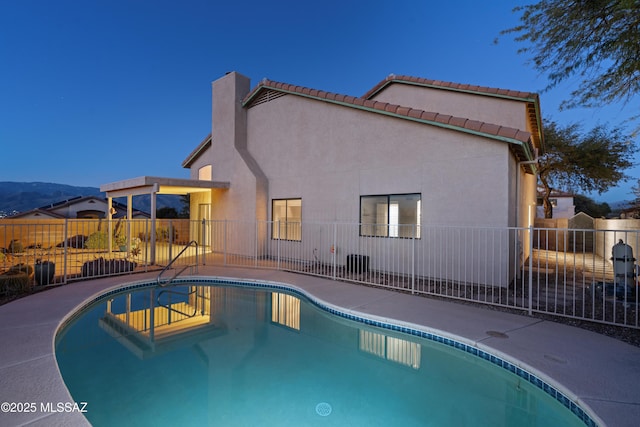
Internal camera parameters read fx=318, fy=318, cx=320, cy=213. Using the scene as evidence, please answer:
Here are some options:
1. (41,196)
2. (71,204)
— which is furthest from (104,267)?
(41,196)

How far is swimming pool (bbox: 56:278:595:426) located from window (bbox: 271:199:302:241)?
5.30m

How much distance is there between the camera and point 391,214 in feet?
30.3

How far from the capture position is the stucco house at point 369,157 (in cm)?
777

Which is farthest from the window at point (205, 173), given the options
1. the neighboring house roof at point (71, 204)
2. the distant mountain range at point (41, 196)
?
the distant mountain range at point (41, 196)

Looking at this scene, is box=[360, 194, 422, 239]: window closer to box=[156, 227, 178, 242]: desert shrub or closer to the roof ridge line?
the roof ridge line

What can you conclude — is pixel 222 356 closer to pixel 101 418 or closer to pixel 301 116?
pixel 101 418

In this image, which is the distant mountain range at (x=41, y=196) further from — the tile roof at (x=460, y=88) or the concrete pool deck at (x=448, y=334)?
the concrete pool deck at (x=448, y=334)

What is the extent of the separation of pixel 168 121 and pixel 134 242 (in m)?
40.1

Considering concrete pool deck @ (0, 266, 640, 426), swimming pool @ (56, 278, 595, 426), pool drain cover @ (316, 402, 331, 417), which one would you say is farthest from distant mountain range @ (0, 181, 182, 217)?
pool drain cover @ (316, 402, 331, 417)

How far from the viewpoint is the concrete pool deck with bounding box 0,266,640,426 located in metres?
2.84

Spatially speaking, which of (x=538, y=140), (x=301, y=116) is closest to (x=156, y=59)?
(x=301, y=116)

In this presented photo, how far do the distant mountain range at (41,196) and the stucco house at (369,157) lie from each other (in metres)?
38.6

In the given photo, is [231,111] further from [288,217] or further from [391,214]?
[391,214]

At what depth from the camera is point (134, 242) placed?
575 inches
